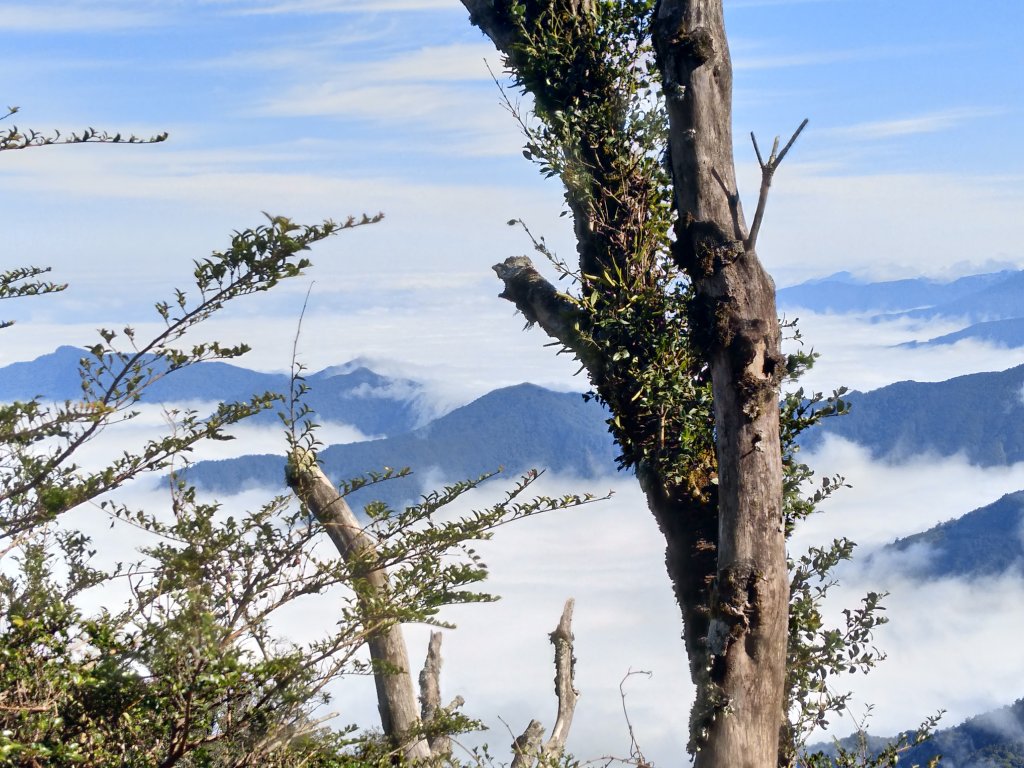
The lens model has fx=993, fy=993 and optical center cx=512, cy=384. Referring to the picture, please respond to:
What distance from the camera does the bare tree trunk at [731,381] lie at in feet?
19.1

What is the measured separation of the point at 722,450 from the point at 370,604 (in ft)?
7.37

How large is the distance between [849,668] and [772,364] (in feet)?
7.52

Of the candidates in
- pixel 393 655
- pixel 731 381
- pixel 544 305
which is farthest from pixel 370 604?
pixel 544 305

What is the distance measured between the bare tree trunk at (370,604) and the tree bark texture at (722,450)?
1.94m

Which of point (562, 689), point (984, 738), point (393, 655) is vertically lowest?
→ point (984, 738)

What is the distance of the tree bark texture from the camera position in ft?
19.1

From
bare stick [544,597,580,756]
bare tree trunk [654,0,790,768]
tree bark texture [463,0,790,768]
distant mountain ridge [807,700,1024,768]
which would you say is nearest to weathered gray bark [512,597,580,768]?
bare stick [544,597,580,756]

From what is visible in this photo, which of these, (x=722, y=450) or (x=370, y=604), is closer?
(x=370, y=604)

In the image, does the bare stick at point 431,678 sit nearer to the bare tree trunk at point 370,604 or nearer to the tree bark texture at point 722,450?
the bare tree trunk at point 370,604

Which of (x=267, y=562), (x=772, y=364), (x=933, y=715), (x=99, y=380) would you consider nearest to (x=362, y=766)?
(x=267, y=562)

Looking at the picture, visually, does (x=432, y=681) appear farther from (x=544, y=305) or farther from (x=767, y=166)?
(x=767, y=166)

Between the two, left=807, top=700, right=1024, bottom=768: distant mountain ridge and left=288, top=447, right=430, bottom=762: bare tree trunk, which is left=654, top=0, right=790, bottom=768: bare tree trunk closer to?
left=288, top=447, right=430, bottom=762: bare tree trunk

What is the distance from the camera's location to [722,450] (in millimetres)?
5941

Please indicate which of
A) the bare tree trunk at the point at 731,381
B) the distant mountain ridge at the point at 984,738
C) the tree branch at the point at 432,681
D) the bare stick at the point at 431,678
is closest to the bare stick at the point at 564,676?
the tree branch at the point at 432,681
